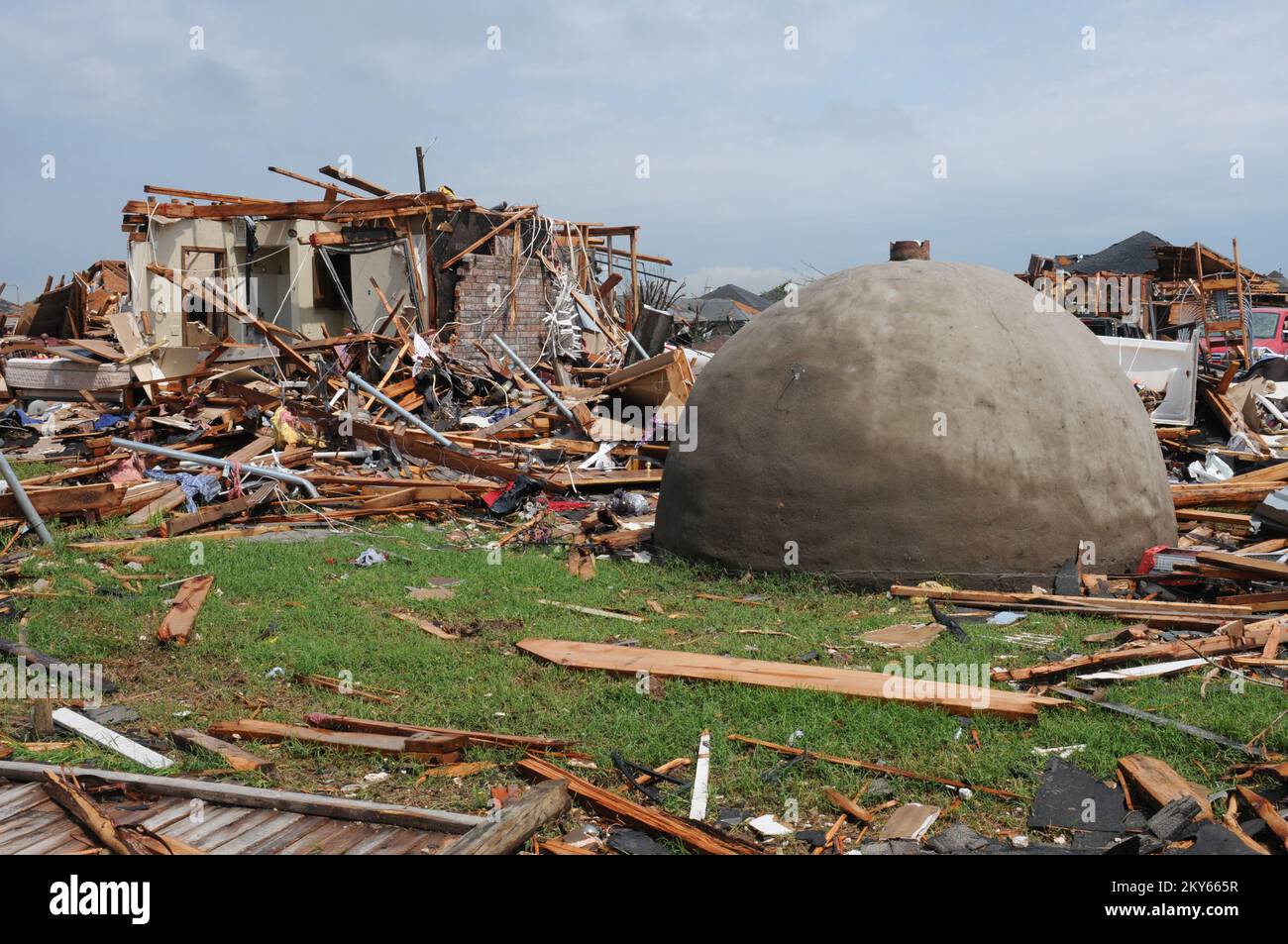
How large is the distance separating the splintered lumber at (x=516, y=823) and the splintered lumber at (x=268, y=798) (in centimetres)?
19

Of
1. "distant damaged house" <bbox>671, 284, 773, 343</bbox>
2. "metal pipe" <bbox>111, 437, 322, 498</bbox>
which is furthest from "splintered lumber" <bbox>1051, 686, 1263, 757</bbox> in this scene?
"distant damaged house" <bbox>671, 284, 773, 343</bbox>

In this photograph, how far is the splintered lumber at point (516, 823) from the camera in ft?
14.6

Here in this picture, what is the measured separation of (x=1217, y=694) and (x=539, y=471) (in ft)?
32.8

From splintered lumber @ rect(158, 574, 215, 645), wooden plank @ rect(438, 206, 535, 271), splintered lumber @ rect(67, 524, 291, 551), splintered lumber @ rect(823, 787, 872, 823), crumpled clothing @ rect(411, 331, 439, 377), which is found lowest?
splintered lumber @ rect(823, 787, 872, 823)

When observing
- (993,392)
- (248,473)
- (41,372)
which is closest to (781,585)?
(993,392)

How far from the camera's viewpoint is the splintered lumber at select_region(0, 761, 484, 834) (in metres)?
4.84

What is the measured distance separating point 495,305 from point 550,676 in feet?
53.3

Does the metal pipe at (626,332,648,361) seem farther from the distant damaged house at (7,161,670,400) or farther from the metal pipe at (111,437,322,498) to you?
the metal pipe at (111,437,322,498)

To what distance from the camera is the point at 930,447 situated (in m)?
8.51

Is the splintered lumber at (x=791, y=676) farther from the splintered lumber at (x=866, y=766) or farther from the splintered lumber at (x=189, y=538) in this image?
the splintered lumber at (x=189, y=538)

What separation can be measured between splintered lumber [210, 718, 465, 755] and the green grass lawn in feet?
0.29

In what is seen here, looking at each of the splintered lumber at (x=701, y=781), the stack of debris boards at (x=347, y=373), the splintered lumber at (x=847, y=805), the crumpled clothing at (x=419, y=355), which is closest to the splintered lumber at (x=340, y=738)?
the splintered lumber at (x=701, y=781)

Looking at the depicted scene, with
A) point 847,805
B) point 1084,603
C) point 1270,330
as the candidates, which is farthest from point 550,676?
point 1270,330

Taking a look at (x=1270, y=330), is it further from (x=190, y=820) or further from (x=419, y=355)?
(x=190, y=820)
